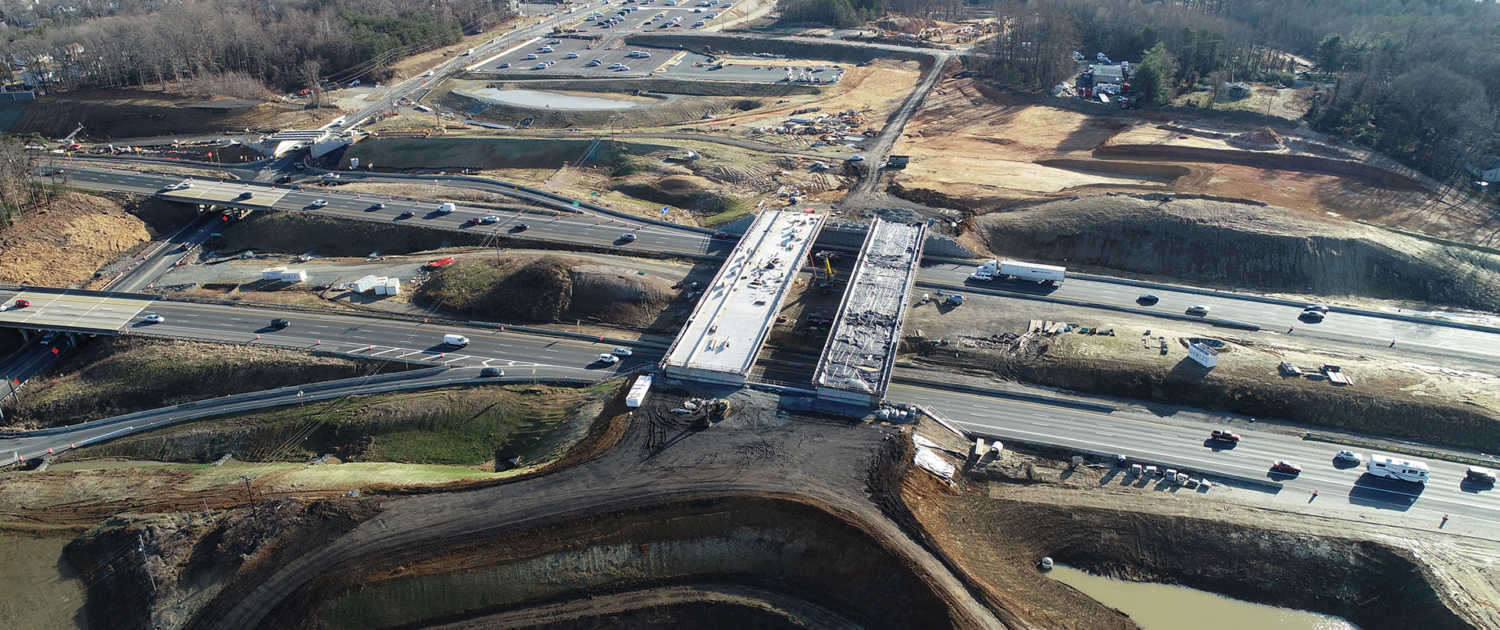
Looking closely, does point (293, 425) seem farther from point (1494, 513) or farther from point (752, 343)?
point (1494, 513)

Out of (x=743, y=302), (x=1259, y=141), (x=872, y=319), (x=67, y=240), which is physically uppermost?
(x=67, y=240)

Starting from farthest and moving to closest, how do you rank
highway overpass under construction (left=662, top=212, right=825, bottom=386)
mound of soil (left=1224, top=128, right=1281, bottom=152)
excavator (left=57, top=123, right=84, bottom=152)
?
excavator (left=57, top=123, right=84, bottom=152)
mound of soil (left=1224, top=128, right=1281, bottom=152)
highway overpass under construction (left=662, top=212, right=825, bottom=386)

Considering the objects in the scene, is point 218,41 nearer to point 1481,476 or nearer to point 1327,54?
point 1481,476

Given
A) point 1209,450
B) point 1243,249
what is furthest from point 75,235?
point 1243,249

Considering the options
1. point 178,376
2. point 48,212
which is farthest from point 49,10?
point 178,376

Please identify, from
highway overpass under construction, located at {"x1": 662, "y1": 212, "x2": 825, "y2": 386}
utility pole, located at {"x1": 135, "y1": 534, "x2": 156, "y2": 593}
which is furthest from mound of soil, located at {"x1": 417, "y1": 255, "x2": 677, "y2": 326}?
utility pole, located at {"x1": 135, "y1": 534, "x2": 156, "y2": 593}

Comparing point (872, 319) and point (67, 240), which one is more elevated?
point (67, 240)

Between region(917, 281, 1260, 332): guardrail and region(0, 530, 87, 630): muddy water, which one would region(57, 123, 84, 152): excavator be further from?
region(917, 281, 1260, 332): guardrail
